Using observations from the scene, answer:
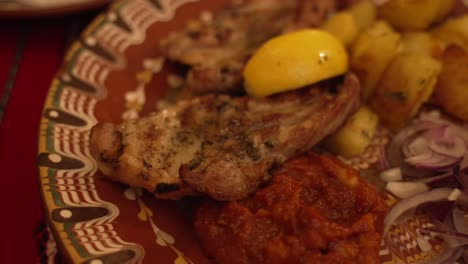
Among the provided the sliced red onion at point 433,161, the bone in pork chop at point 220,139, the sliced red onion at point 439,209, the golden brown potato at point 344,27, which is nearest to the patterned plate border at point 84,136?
the bone in pork chop at point 220,139

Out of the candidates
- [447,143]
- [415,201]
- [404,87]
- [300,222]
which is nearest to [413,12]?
[404,87]

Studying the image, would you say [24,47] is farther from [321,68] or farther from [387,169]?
[387,169]

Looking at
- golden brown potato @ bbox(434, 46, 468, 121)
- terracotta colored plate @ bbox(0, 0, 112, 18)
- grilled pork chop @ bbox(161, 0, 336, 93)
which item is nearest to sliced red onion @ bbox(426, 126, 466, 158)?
golden brown potato @ bbox(434, 46, 468, 121)

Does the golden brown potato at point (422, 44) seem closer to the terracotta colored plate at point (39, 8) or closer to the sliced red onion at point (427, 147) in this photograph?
the sliced red onion at point (427, 147)

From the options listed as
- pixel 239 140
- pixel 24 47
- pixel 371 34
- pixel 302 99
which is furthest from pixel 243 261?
pixel 24 47

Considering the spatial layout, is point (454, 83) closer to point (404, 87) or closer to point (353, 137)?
point (404, 87)

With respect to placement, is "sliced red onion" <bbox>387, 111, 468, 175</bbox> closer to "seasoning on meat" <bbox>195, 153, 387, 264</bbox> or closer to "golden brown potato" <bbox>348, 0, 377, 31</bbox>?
"seasoning on meat" <bbox>195, 153, 387, 264</bbox>
